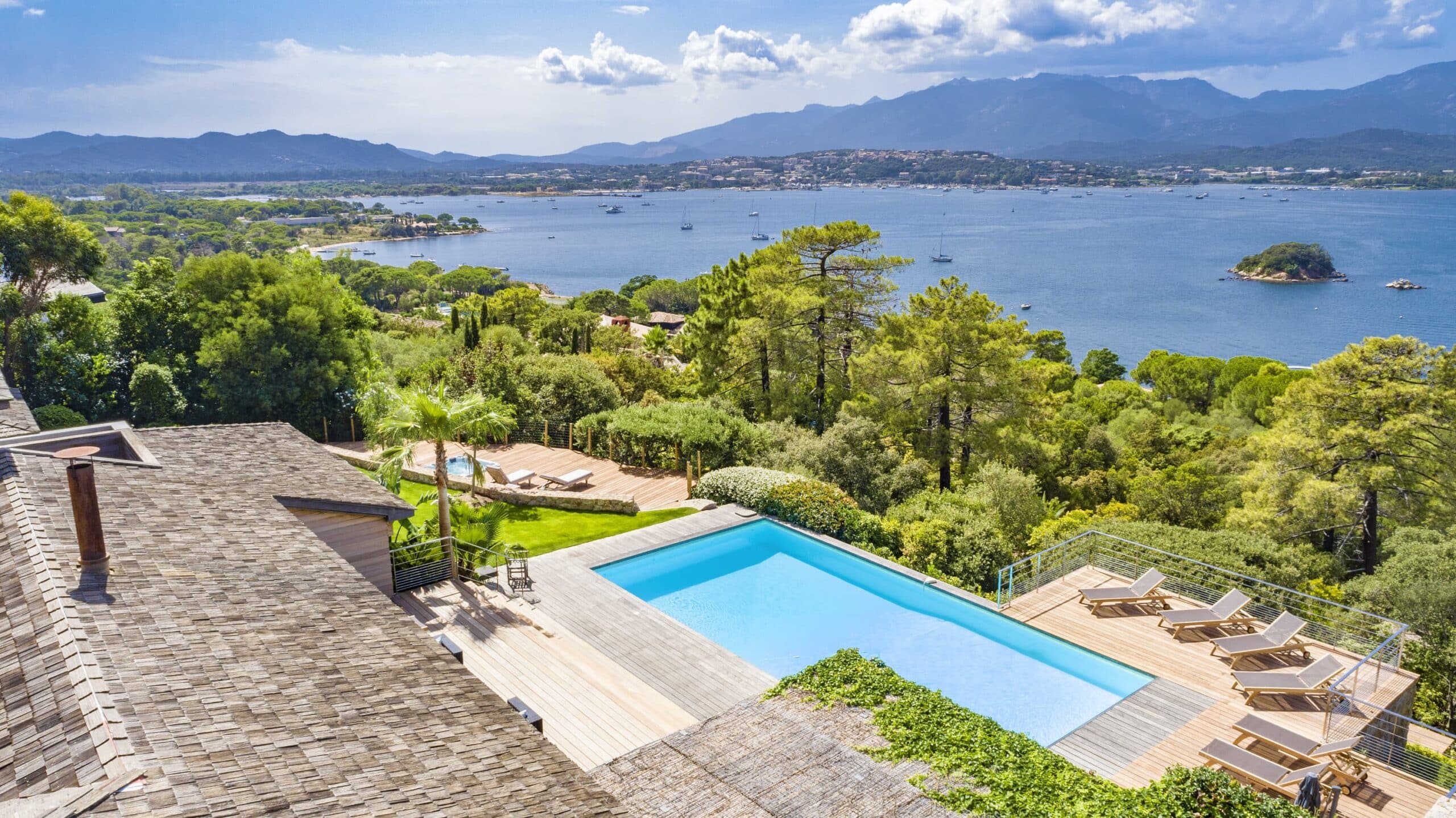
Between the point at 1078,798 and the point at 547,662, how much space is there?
24.6 ft

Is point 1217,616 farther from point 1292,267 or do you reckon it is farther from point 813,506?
point 1292,267

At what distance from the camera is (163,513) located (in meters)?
9.73

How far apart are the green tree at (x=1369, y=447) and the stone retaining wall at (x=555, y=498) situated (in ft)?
52.7

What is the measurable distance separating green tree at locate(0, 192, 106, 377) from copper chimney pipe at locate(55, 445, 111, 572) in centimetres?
2510

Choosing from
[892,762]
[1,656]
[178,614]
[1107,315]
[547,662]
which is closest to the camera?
[1,656]

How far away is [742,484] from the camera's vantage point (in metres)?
20.6

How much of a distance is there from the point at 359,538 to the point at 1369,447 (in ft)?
75.6

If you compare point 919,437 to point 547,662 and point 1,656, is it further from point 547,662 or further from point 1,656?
point 1,656

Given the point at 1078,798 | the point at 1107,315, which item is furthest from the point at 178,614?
the point at 1107,315

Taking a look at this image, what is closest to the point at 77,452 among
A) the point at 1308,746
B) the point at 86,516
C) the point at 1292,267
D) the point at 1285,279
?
the point at 86,516

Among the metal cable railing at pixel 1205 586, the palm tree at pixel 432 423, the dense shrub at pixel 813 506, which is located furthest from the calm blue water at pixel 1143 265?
the palm tree at pixel 432 423

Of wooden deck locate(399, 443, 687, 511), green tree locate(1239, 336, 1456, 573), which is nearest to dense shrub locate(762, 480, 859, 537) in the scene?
wooden deck locate(399, 443, 687, 511)

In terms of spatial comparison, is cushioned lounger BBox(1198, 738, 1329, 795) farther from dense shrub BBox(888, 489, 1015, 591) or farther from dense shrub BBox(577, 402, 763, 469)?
dense shrub BBox(577, 402, 763, 469)

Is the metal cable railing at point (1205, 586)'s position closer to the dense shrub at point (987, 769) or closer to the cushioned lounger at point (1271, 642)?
the cushioned lounger at point (1271, 642)
